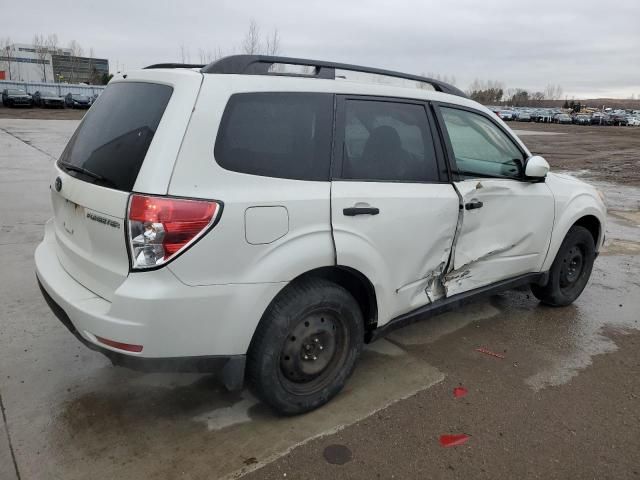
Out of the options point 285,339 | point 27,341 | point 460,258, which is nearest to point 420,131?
point 460,258

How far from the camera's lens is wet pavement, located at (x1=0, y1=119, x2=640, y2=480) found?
2.55 m

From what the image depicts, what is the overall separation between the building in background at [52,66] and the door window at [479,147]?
3728 inches

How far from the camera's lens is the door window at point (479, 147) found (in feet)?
11.6

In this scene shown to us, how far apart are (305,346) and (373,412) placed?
1.88 feet

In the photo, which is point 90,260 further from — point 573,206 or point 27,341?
point 573,206

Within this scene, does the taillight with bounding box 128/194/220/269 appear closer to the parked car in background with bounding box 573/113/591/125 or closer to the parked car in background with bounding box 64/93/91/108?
the parked car in background with bounding box 64/93/91/108

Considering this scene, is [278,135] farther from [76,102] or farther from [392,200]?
[76,102]

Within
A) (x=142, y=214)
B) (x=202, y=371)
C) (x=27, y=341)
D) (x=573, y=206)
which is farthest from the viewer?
(x=573, y=206)

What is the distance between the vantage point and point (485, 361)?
3.65m

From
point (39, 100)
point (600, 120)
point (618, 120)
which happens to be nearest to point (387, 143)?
point (39, 100)

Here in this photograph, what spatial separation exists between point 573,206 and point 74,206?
3.73m

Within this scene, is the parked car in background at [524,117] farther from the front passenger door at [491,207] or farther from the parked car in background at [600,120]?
the front passenger door at [491,207]

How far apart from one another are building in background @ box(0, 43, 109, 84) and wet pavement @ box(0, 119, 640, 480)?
311 feet

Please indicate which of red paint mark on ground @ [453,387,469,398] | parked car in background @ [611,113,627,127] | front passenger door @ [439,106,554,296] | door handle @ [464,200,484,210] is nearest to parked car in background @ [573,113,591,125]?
parked car in background @ [611,113,627,127]
